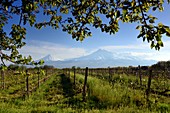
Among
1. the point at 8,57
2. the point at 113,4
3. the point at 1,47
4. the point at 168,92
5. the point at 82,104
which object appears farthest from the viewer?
the point at 168,92

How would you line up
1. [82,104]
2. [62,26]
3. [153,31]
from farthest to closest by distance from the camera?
1. [82,104]
2. [62,26]
3. [153,31]

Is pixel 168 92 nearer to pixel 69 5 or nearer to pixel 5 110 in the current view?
pixel 5 110

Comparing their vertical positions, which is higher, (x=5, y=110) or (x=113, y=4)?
(x=113, y=4)

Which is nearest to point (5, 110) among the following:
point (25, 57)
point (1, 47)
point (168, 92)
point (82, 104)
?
point (82, 104)

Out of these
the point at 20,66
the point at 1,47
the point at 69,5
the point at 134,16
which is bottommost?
the point at 20,66

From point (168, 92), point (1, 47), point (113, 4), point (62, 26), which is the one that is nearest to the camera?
point (113, 4)

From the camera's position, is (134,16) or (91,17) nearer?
(134,16)

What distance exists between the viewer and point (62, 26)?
8.38m

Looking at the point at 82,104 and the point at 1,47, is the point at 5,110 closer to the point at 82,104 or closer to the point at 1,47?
the point at 82,104

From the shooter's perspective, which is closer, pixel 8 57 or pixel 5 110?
pixel 8 57

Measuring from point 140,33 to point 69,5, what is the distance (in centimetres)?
332

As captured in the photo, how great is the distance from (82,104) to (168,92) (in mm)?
8658

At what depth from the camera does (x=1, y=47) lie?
7.67 metres

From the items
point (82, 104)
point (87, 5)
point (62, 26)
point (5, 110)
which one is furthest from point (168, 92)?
point (87, 5)
